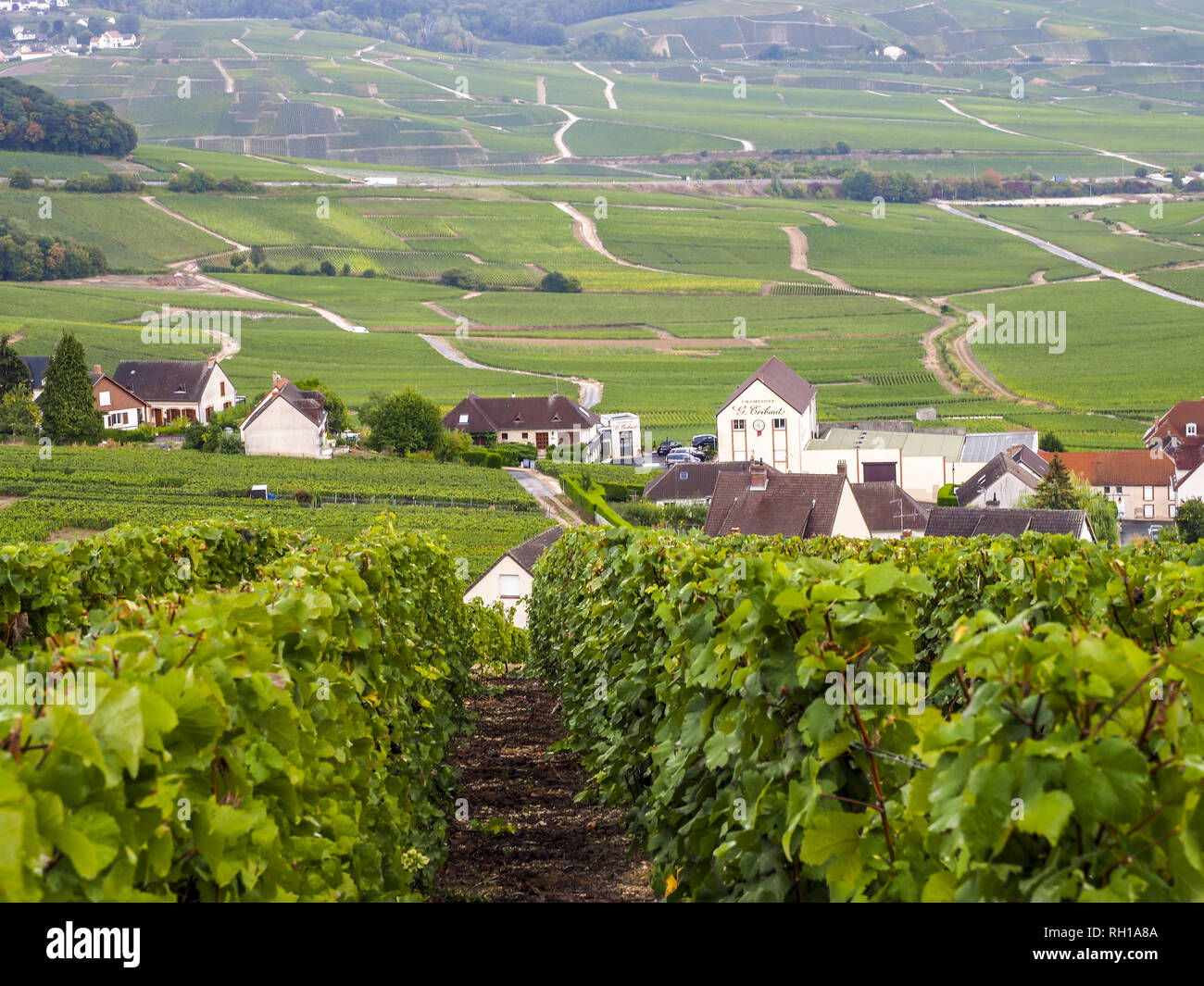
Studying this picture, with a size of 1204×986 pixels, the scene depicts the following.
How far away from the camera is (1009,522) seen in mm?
47406

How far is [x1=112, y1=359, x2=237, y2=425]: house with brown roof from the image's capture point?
102m

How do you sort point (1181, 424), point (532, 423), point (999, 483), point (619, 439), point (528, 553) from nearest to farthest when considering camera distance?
point (528, 553), point (999, 483), point (1181, 424), point (619, 439), point (532, 423)

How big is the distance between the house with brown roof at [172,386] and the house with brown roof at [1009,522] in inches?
2622

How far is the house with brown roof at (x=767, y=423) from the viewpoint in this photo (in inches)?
3319

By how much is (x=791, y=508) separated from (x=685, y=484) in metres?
20.3

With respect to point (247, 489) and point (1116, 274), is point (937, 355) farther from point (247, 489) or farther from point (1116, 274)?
point (247, 489)

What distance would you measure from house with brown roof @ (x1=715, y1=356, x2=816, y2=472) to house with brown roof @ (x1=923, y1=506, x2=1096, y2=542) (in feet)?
106

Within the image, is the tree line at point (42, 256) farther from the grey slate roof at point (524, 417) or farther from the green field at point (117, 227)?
the grey slate roof at point (524, 417)

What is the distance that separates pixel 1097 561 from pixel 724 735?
216 inches

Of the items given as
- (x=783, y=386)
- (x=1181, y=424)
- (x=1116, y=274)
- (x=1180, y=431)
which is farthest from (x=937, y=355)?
(x=1116, y=274)

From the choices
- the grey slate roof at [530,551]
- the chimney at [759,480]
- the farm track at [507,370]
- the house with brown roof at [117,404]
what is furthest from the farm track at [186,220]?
the chimney at [759,480]

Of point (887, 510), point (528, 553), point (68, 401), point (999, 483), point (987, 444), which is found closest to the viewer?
point (528, 553)
